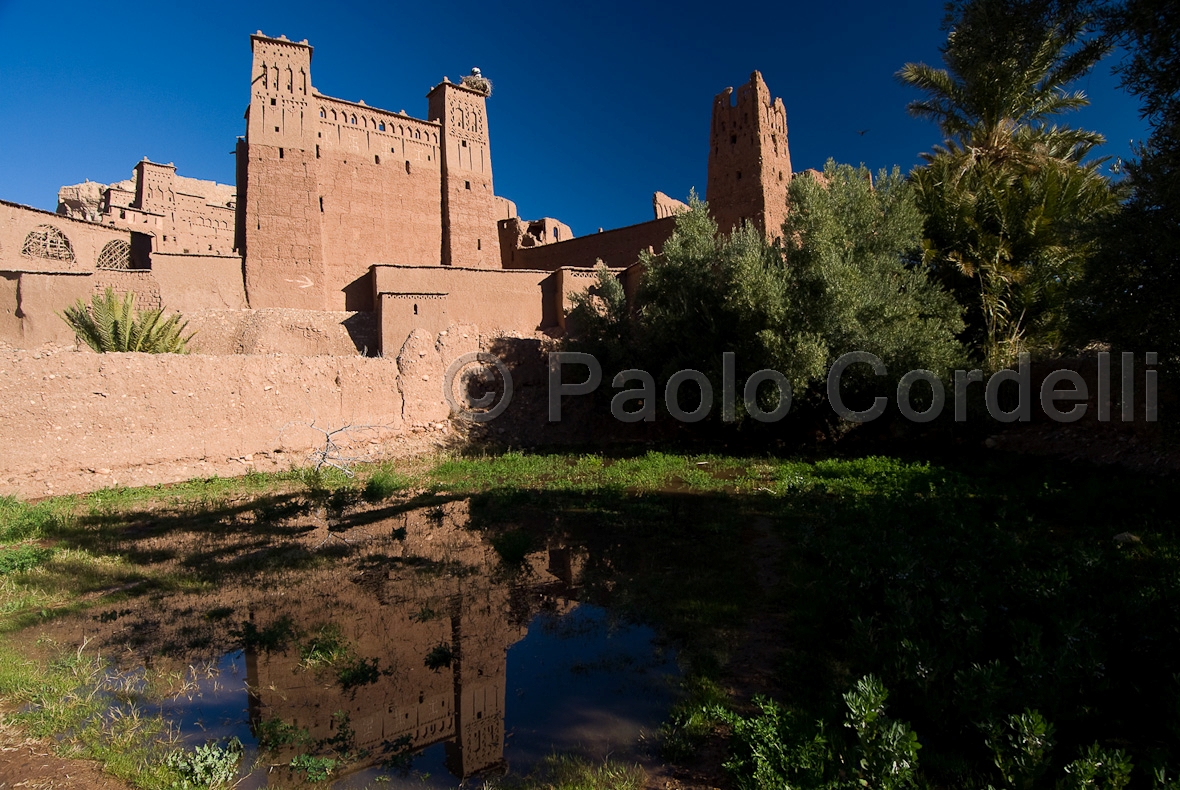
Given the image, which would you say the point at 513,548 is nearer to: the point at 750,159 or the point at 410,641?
the point at 410,641

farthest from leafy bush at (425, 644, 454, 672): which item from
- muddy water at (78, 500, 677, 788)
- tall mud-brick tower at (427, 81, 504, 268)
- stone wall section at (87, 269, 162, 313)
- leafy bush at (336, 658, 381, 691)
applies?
tall mud-brick tower at (427, 81, 504, 268)

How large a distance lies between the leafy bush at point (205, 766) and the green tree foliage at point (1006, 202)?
15.0 metres

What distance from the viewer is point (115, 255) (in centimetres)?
2216

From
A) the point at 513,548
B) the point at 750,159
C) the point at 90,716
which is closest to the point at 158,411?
the point at 513,548

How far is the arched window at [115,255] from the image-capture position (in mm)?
21766

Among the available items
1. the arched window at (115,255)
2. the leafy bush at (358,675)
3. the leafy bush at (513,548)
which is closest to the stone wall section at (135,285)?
the arched window at (115,255)

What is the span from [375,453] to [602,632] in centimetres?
1053

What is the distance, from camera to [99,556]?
7.45 metres

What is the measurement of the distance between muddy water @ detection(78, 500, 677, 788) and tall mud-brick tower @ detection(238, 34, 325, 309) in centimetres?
1474

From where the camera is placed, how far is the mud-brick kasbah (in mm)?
11664

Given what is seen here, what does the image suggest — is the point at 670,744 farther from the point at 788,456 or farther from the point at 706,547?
the point at 788,456

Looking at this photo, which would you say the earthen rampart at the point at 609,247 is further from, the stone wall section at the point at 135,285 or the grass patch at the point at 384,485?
the stone wall section at the point at 135,285

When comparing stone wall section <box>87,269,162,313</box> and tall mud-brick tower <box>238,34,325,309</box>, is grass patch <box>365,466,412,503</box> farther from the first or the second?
tall mud-brick tower <box>238,34,325,309</box>

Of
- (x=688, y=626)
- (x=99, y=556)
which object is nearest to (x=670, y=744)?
(x=688, y=626)
